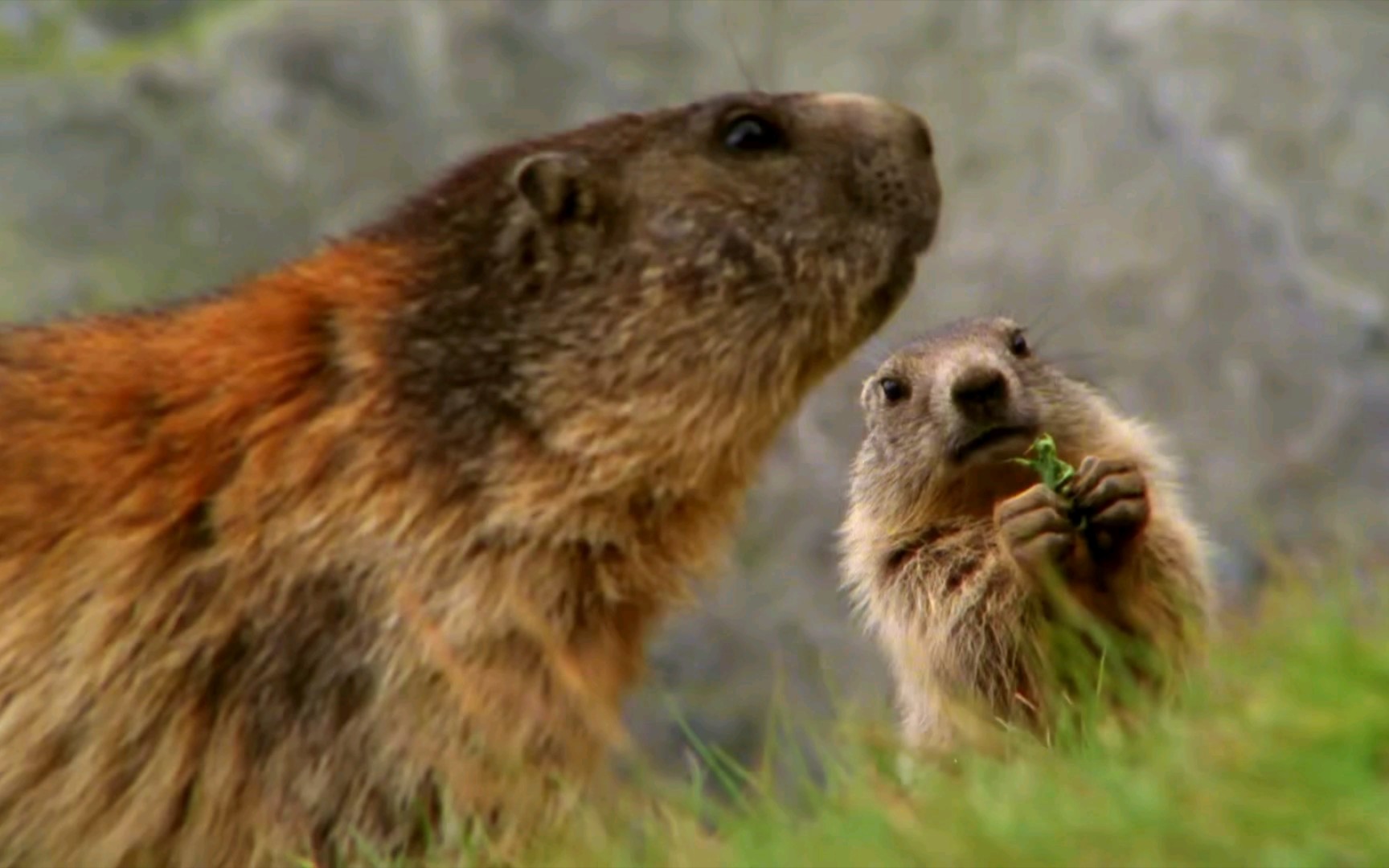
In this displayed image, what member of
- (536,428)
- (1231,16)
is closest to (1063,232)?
(1231,16)

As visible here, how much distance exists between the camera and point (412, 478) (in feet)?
18.5

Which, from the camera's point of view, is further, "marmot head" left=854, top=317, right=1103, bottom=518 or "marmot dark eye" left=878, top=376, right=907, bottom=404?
"marmot dark eye" left=878, top=376, right=907, bottom=404

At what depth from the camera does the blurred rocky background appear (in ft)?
57.1

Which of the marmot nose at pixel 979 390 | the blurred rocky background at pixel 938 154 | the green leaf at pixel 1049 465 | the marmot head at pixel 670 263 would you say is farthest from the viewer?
the blurred rocky background at pixel 938 154

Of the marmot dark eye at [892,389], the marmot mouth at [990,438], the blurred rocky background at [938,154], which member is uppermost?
the blurred rocky background at [938,154]

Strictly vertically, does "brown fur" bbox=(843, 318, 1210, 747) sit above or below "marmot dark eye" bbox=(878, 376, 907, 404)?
below

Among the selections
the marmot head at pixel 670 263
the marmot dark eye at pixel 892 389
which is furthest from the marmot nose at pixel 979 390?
the marmot head at pixel 670 263

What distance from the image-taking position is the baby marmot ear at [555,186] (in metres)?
5.99

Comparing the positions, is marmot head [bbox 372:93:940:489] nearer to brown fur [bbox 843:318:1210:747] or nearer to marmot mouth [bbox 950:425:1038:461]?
brown fur [bbox 843:318:1210:747]

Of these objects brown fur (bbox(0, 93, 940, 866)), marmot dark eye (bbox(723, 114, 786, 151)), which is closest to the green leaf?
brown fur (bbox(0, 93, 940, 866))

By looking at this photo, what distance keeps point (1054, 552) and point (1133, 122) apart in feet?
41.8

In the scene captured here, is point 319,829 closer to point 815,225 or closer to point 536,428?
point 536,428

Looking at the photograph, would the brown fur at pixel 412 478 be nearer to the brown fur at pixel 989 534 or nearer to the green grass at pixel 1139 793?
the green grass at pixel 1139 793

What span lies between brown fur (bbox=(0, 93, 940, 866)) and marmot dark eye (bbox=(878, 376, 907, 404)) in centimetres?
142
